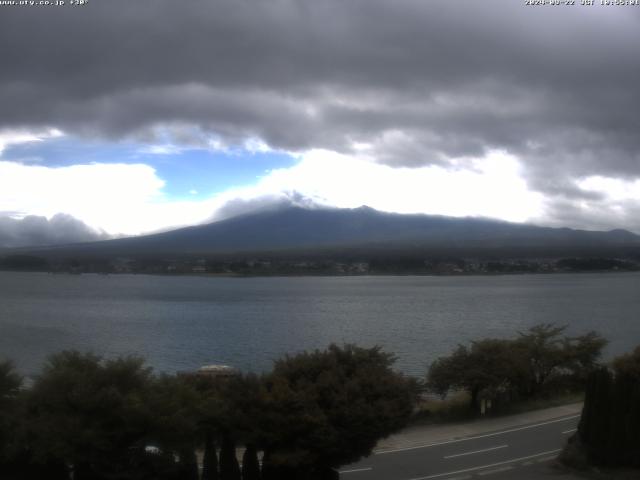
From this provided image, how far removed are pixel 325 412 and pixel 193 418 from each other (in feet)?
7.32

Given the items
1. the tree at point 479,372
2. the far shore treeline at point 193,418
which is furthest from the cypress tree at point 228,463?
the tree at point 479,372

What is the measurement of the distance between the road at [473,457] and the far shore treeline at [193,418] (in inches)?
Answer: 97.5

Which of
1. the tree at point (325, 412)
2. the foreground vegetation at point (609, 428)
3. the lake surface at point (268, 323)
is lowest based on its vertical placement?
the lake surface at point (268, 323)

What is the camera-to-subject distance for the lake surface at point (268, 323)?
4162 cm

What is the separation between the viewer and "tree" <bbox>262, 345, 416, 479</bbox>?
1252 cm

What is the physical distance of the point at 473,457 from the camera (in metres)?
16.9

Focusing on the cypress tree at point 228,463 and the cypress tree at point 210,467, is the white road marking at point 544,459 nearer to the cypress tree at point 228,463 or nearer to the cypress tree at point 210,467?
the cypress tree at point 228,463

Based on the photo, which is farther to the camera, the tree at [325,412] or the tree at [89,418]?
the tree at [325,412]

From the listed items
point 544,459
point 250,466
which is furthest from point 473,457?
point 250,466

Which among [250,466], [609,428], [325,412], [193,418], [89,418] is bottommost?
[609,428]

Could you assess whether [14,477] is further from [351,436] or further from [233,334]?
[233,334]

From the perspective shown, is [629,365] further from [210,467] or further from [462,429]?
[210,467]

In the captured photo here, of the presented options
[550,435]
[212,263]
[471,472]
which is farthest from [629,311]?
[212,263]

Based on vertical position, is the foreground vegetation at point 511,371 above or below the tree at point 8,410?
below
